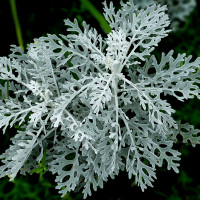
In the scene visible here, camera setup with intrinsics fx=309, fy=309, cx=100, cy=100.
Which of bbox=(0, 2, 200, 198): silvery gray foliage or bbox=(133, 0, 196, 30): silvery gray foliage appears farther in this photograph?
bbox=(133, 0, 196, 30): silvery gray foliage

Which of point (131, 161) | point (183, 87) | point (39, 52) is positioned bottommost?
point (131, 161)

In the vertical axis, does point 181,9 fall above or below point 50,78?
above

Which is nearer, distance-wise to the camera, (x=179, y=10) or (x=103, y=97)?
(x=103, y=97)

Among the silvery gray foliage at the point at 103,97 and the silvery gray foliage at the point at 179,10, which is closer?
the silvery gray foliage at the point at 103,97

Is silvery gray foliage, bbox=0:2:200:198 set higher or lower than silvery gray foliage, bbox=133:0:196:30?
lower

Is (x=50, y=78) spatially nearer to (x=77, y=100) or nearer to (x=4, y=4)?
(x=77, y=100)

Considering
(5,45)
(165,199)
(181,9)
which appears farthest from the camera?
(181,9)

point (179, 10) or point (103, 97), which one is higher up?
point (179, 10)

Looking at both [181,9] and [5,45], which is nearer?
[5,45]

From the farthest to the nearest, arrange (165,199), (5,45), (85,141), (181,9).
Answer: (181,9)
(5,45)
(165,199)
(85,141)

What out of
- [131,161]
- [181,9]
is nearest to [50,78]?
[131,161]

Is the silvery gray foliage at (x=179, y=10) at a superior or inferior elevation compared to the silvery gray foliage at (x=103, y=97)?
superior
